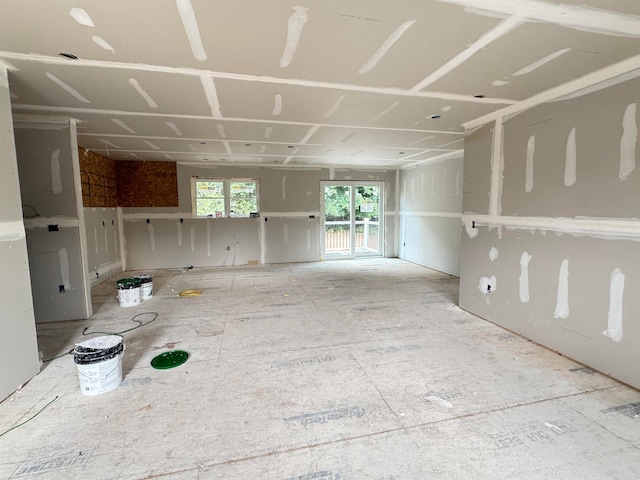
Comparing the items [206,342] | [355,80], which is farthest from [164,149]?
[355,80]

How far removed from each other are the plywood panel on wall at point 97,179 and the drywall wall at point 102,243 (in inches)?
6.3

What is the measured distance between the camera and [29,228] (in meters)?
3.41

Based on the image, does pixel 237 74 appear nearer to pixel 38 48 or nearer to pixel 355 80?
pixel 355 80

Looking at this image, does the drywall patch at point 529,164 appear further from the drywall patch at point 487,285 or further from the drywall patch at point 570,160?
the drywall patch at point 487,285

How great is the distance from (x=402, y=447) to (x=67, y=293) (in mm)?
4091

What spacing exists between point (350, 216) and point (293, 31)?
6.06 m

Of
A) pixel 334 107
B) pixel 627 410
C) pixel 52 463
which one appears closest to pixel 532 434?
pixel 627 410

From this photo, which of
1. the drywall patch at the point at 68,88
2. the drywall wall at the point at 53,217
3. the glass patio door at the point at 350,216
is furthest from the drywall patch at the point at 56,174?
the glass patio door at the point at 350,216

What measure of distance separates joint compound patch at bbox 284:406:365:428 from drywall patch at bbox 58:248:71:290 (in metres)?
3.38

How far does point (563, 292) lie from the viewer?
2672 millimetres

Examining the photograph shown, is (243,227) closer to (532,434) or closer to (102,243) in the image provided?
(102,243)

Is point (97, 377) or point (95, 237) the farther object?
point (95, 237)

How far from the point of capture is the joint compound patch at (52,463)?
1.53m

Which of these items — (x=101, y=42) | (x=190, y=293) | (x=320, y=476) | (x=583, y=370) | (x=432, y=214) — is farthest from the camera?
(x=432, y=214)
